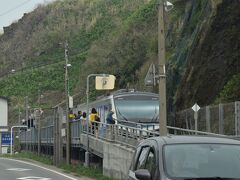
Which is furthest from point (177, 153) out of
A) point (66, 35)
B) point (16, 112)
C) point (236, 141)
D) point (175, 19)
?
point (66, 35)

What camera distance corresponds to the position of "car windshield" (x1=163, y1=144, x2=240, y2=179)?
7.72 metres

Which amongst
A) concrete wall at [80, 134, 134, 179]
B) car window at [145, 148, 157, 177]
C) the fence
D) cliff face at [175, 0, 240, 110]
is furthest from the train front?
car window at [145, 148, 157, 177]

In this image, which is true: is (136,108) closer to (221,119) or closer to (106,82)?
(106,82)

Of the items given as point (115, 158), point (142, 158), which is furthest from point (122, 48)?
point (142, 158)

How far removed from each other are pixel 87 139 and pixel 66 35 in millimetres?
95591

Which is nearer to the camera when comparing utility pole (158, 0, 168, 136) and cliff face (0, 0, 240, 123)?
utility pole (158, 0, 168, 136)

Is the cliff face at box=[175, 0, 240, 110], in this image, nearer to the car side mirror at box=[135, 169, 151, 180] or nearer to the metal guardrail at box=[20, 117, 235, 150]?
the metal guardrail at box=[20, 117, 235, 150]

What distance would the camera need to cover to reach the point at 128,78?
6650 centimetres

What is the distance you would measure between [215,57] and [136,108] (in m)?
5.07

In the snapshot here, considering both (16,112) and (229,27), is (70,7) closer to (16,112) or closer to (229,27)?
(16,112)

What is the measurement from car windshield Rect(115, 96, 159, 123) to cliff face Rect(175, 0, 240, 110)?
2.64 m

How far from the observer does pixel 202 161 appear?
793cm

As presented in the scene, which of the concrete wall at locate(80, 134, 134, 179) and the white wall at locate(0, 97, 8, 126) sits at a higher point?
the white wall at locate(0, 97, 8, 126)

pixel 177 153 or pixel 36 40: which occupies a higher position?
pixel 36 40
